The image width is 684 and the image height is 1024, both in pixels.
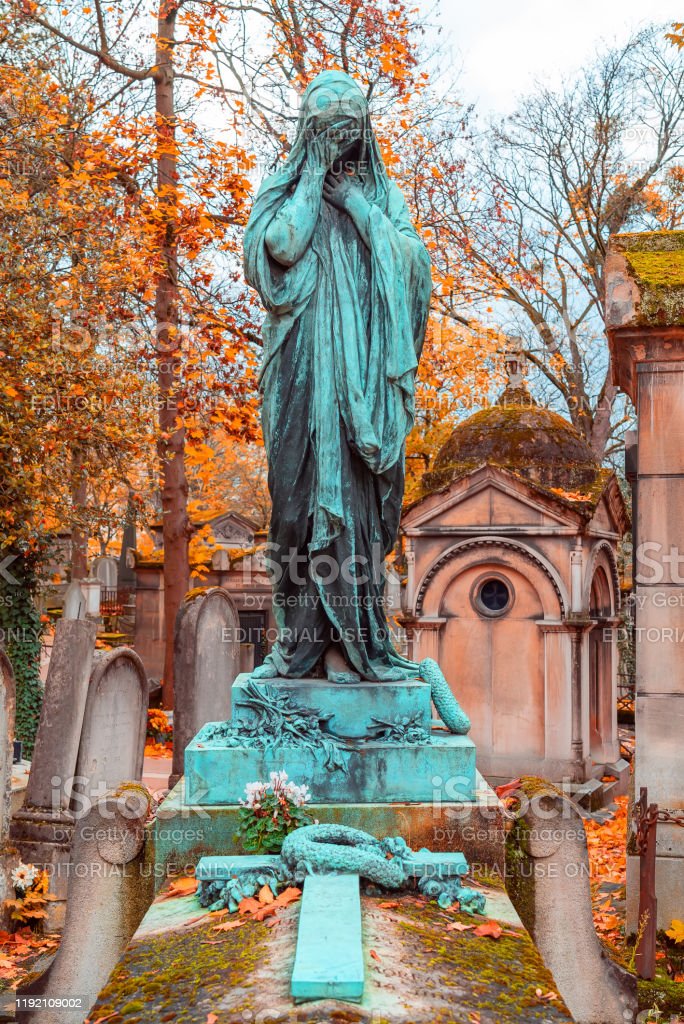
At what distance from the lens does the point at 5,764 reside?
698cm

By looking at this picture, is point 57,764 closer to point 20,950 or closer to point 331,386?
point 20,950

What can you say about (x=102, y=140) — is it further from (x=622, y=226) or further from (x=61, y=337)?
(x=622, y=226)

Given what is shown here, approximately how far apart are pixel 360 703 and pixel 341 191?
2144mm

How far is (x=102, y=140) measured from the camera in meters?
14.1

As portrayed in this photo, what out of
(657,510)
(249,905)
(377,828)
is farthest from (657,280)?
(249,905)

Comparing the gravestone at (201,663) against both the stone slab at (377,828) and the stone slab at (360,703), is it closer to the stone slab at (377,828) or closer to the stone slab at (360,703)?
the stone slab at (360,703)

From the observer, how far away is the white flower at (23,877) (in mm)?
7512

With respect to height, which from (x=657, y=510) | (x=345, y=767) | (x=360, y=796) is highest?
(x=657, y=510)

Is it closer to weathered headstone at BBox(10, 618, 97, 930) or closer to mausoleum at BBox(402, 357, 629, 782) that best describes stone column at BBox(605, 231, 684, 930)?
weathered headstone at BBox(10, 618, 97, 930)

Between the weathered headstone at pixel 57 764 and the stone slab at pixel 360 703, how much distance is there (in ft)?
14.7

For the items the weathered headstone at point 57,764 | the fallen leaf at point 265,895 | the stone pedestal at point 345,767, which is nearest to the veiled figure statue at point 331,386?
the stone pedestal at point 345,767

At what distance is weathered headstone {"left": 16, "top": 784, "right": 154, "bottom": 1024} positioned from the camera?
3.61 meters

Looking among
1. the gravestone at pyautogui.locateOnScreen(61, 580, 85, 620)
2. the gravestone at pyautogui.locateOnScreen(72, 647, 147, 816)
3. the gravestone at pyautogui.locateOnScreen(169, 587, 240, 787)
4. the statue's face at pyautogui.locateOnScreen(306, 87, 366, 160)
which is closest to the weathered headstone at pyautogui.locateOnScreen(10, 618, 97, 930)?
the gravestone at pyautogui.locateOnScreen(72, 647, 147, 816)

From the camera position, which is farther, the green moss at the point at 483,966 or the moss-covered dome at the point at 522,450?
the moss-covered dome at the point at 522,450
